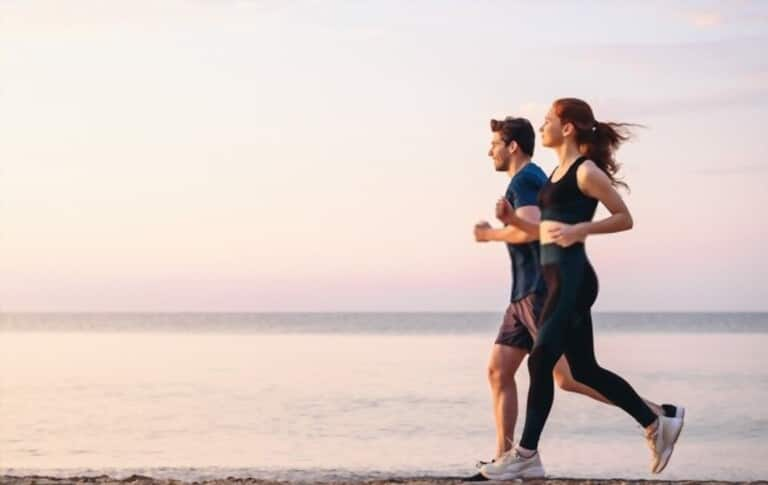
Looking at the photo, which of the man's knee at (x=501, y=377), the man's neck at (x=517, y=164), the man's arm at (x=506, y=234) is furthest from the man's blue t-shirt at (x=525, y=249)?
the man's knee at (x=501, y=377)

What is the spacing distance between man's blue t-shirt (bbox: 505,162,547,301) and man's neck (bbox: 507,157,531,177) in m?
0.03

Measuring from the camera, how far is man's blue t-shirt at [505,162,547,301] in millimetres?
7395

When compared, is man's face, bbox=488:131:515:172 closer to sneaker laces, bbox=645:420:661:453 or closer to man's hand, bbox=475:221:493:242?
man's hand, bbox=475:221:493:242

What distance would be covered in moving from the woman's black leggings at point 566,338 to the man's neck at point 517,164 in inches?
22.9

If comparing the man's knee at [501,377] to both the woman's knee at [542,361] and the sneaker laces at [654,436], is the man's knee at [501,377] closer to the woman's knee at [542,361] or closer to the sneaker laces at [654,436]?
the woman's knee at [542,361]

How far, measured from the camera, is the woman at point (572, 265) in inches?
278

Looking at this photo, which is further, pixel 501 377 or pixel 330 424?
pixel 330 424

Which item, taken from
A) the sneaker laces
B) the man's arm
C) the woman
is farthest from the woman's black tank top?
the sneaker laces

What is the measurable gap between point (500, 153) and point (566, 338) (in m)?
1.08

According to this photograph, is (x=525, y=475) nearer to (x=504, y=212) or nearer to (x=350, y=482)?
(x=350, y=482)

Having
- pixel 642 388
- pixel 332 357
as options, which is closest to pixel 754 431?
pixel 642 388

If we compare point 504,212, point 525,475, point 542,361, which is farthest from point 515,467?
point 504,212

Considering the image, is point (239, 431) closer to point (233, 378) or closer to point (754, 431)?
point (754, 431)

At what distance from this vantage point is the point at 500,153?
24.9 feet
